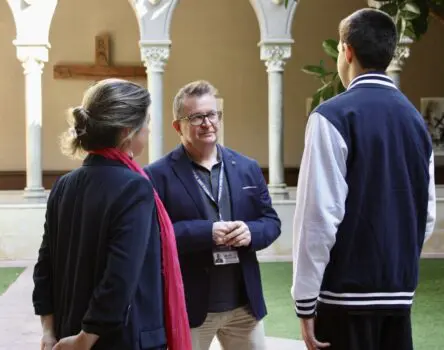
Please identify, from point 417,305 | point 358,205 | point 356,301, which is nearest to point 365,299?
point 356,301

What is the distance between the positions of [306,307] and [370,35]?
84 centimetres

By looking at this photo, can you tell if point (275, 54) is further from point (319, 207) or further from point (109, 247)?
point (109, 247)

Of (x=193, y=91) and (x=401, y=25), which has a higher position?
(x=401, y=25)

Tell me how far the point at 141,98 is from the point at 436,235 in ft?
31.6

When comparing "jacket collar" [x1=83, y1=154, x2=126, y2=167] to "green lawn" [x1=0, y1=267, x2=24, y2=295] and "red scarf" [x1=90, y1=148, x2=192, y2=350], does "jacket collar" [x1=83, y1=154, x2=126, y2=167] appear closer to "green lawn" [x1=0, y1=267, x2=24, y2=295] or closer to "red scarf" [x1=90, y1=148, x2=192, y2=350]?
"red scarf" [x1=90, y1=148, x2=192, y2=350]

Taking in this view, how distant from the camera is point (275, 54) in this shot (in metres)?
11.6

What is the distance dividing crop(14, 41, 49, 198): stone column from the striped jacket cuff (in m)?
9.28

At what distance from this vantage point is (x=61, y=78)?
1435 cm

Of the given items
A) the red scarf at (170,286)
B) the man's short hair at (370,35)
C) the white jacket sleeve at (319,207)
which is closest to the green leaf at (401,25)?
the man's short hair at (370,35)

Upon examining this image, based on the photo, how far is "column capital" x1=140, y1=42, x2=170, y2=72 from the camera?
37.3 ft

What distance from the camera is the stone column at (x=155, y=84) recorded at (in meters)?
11.4

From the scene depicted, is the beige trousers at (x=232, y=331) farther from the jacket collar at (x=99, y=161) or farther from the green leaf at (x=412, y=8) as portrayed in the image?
the green leaf at (x=412, y=8)

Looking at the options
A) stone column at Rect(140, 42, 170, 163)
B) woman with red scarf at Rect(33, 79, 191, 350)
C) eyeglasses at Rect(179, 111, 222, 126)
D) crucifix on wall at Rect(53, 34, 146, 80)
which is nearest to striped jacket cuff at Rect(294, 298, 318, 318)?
woman with red scarf at Rect(33, 79, 191, 350)

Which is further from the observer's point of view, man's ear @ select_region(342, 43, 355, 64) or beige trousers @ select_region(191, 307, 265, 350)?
beige trousers @ select_region(191, 307, 265, 350)
